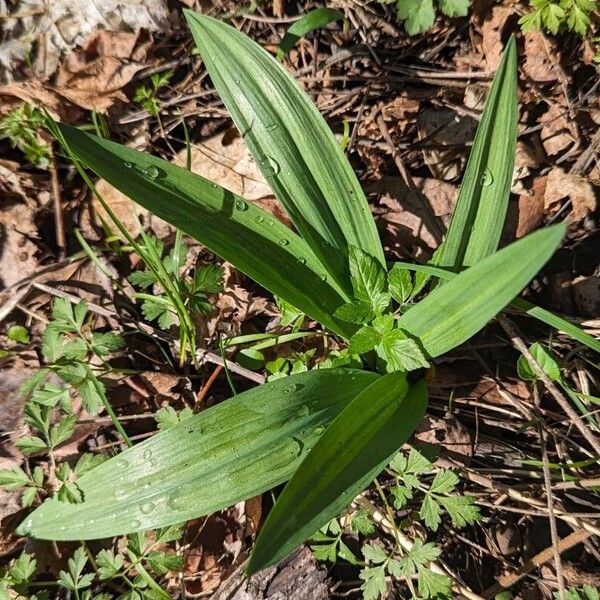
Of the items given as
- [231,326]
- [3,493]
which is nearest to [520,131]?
[231,326]

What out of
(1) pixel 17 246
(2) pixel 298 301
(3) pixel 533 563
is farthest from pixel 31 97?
(3) pixel 533 563

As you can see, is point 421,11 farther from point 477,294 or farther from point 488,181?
point 477,294

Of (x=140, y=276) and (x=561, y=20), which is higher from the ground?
(x=561, y=20)

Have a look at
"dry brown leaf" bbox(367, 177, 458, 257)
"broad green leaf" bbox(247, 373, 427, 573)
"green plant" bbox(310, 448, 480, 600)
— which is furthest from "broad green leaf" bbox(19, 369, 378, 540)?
"dry brown leaf" bbox(367, 177, 458, 257)

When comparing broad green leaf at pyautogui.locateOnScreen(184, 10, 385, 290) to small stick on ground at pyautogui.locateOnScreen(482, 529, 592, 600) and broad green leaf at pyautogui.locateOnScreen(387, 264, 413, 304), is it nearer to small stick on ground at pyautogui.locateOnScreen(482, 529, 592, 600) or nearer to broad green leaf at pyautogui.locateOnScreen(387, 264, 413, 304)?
broad green leaf at pyautogui.locateOnScreen(387, 264, 413, 304)

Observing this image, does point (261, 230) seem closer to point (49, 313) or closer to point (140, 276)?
point (140, 276)

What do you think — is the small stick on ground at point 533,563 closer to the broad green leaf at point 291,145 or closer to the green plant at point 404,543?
the green plant at point 404,543

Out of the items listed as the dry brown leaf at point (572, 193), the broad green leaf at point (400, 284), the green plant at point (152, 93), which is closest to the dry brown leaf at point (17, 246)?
the green plant at point (152, 93)
